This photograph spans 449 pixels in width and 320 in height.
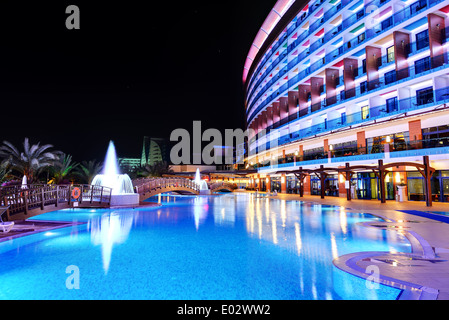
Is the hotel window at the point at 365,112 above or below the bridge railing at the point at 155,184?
above

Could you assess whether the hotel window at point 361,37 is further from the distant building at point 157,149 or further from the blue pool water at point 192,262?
the distant building at point 157,149

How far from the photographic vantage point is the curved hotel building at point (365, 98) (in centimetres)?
1911

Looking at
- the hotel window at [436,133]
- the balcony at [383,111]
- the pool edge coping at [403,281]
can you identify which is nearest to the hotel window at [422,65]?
the balcony at [383,111]

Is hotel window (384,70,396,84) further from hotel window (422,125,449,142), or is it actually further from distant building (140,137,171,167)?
distant building (140,137,171,167)

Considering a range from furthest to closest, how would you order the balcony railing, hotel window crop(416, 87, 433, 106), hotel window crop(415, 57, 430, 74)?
the balcony railing → hotel window crop(415, 57, 430, 74) → hotel window crop(416, 87, 433, 106)

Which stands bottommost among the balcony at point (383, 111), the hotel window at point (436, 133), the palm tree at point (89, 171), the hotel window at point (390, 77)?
the palm tree at point (89, 171)

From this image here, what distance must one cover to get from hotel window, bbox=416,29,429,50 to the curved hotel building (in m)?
0.09

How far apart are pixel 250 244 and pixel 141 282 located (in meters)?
3.90

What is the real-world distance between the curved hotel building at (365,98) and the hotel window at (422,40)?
9 cm

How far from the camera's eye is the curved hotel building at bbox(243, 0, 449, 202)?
19.1m

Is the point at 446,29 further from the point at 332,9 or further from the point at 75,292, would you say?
the point at 75,292

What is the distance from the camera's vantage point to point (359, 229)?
989cm

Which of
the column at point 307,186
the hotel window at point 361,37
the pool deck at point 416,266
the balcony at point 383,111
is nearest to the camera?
the pool deck at point 416,266

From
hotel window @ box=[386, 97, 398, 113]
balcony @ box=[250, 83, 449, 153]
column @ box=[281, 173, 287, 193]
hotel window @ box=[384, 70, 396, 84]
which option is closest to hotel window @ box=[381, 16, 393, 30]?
hotel window @ box=[384, 70, 396, 84]
